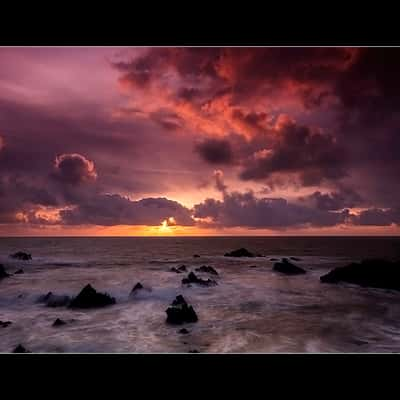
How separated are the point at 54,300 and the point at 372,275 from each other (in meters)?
7.24

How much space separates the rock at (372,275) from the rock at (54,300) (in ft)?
21.2

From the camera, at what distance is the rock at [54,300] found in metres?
6.71

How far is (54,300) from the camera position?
22.6ft

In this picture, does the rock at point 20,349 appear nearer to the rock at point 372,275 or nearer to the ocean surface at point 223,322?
the ocean surface at point 223,322

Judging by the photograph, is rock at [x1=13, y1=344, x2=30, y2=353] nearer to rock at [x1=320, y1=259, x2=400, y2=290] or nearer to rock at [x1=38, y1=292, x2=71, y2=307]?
rock at [x1=38, y1=292, x2=71, y2=307]

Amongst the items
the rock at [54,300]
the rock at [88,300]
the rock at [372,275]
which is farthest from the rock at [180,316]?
the rock at [372,275]

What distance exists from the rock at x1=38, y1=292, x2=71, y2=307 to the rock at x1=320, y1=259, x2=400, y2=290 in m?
6.45

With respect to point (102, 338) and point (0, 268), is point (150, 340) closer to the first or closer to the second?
point (102, 338)

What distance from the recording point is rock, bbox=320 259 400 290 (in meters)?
8.08

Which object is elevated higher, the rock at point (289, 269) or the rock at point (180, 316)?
the rock at point (289, 269)

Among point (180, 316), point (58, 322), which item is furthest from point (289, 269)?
point (58, 322)

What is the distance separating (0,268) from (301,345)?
8.55m
